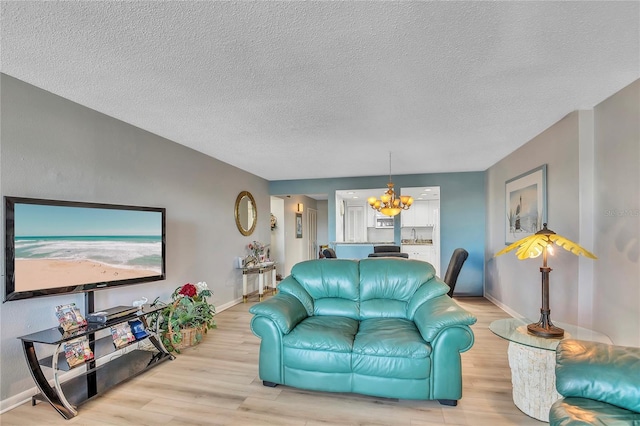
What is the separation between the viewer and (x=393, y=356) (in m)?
2.21

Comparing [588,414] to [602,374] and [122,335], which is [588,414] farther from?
[122,335]

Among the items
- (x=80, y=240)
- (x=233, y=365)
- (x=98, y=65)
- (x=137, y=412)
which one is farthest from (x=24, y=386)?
(x=98, y=65)

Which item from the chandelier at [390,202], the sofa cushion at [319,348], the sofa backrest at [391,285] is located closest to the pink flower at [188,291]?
the sofa cushion at [319,348]

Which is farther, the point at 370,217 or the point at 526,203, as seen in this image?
the point at 370,217

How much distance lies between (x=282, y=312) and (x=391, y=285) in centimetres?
114

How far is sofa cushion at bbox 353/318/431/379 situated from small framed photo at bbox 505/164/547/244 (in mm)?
2348

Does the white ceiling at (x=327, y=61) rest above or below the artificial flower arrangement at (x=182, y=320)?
above

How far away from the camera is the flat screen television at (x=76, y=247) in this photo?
7.01 feet

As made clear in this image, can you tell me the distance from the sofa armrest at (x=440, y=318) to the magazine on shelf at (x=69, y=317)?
8.82 feet

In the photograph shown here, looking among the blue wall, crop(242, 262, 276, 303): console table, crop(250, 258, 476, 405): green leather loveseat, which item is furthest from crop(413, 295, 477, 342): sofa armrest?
the blue wall

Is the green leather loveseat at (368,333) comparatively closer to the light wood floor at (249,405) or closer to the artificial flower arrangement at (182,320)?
the light wood floor at (249,405)

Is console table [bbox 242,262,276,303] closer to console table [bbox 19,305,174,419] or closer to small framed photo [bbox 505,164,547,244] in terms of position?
console table [bbox 19,305,174,419]

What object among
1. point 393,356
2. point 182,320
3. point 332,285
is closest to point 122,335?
point 182,320

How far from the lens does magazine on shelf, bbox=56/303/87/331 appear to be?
2.31 m
